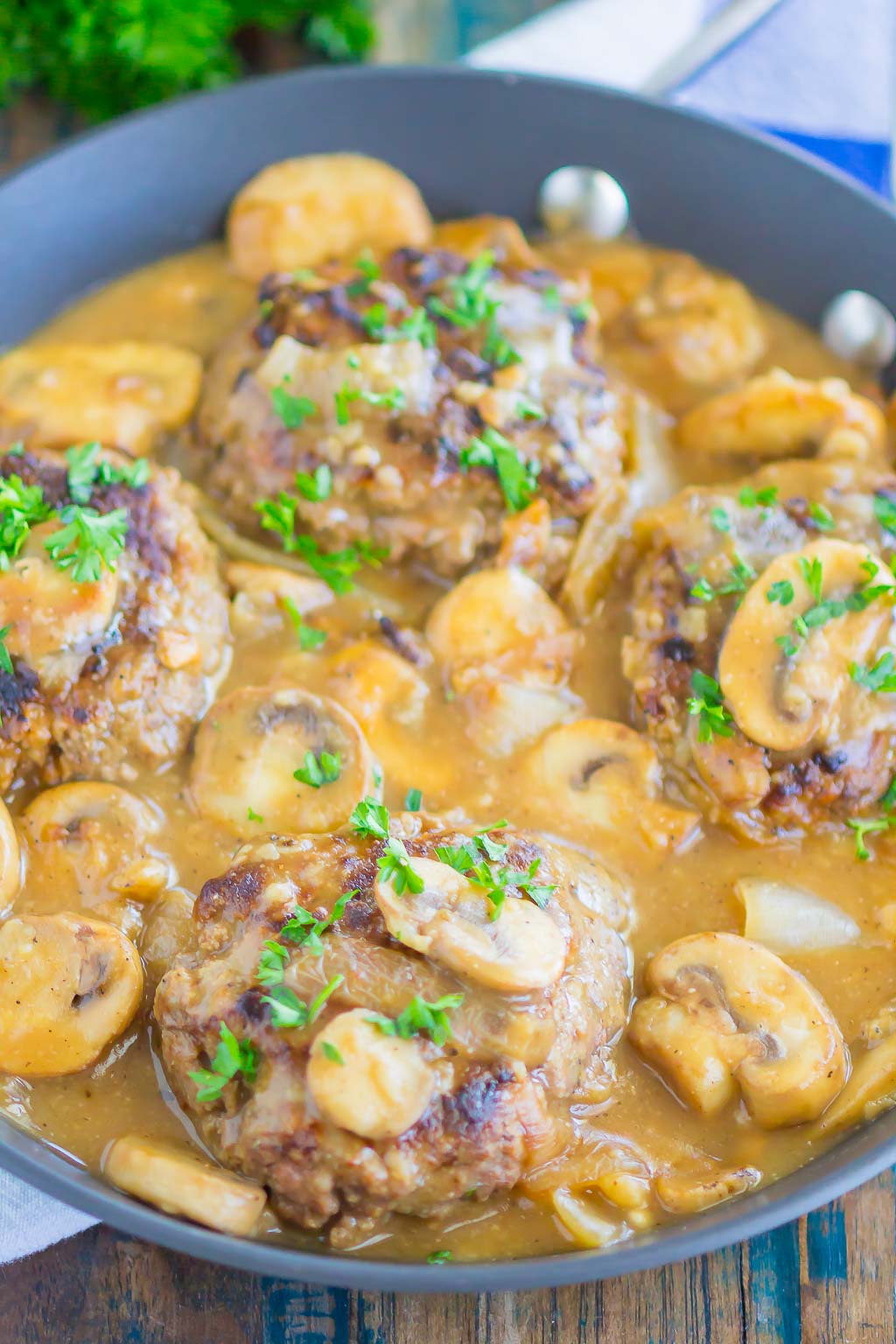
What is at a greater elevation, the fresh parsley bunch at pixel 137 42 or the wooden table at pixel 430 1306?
the fresh parsley bunch at pixel 137 42

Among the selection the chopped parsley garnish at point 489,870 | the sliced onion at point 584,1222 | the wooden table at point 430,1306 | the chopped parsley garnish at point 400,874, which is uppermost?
the chopped parsley garnish at point 400,874

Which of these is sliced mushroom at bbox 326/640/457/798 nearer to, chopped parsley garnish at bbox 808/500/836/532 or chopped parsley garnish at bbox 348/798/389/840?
chopped parsley garnish at bbox 348/798/389/840

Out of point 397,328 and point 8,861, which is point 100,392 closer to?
point 397,328

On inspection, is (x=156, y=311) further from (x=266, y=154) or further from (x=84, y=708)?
(x=84, y=708)

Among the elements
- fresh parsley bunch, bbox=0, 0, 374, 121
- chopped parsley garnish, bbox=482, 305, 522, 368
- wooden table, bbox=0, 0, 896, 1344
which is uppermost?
fresh parsley bunch, bbox=0, 0, 374, 121

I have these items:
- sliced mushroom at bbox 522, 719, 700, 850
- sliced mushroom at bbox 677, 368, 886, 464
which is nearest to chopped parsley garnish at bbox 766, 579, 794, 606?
sliced mushroom at bbox 522, 719, 700, 850

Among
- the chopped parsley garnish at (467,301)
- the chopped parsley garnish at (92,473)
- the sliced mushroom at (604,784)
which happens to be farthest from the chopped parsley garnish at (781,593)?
the chopped parsley garnish at (92,473)

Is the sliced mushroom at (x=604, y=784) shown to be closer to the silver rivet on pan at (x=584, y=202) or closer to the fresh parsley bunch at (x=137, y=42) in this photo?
the silver rivet on pan at (x=584, y=202)

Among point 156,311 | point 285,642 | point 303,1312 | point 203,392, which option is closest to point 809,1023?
point 303,1312
